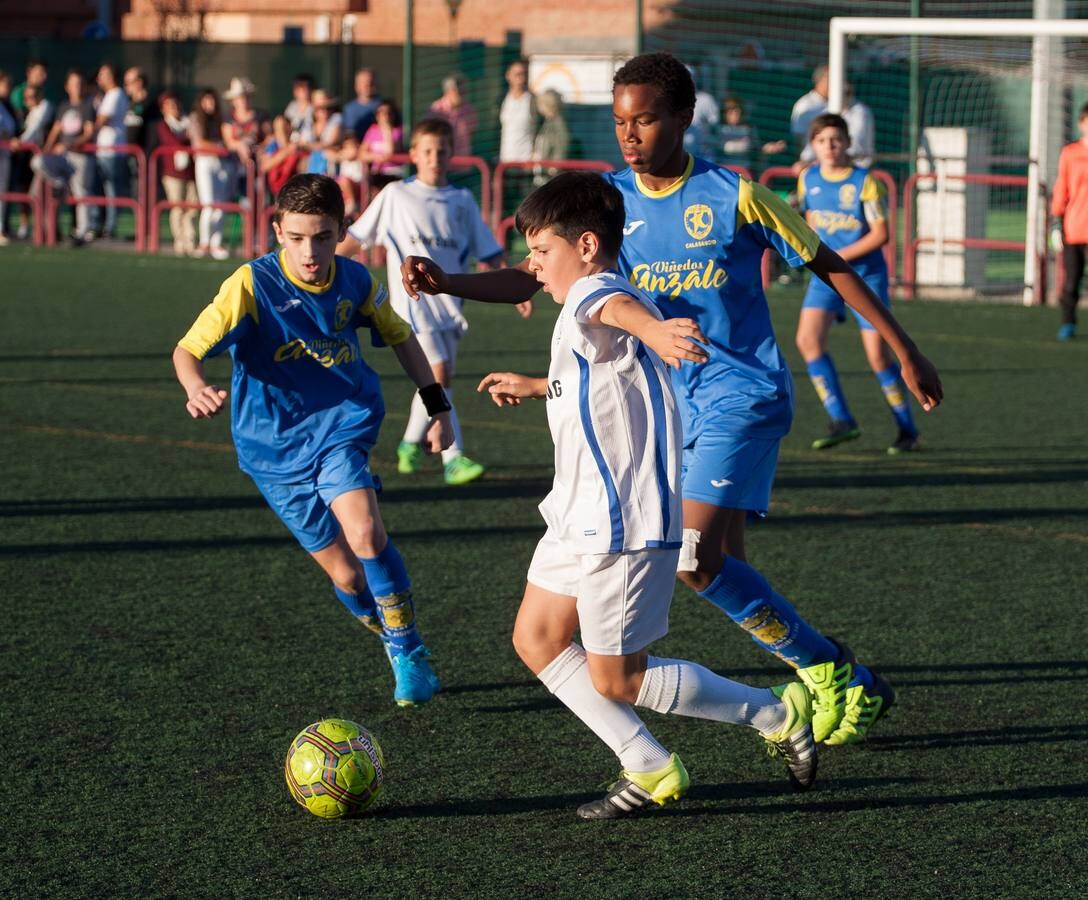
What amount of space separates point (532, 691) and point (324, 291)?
4.49ft

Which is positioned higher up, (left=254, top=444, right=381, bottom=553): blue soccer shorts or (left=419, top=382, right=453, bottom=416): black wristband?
(left=419, top=382, right=453, bottom=416): black wristband

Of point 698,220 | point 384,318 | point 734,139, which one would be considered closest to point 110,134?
point 734,139

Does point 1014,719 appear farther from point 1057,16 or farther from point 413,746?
point 1057,16

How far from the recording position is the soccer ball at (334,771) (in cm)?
422

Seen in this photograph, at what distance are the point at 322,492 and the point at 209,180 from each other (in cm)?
1681

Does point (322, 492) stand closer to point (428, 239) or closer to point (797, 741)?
point (797, 741)

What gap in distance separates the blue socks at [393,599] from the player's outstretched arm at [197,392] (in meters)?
0.74

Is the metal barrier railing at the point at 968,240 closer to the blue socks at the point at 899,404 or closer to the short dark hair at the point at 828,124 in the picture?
the short dark hair at the point at 828,124

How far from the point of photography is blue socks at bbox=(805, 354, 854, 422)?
384 inches

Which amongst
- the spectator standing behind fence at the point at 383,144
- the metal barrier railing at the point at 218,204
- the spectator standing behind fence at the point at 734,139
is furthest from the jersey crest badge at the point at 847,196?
the metal barrier railing at the point at 218,204

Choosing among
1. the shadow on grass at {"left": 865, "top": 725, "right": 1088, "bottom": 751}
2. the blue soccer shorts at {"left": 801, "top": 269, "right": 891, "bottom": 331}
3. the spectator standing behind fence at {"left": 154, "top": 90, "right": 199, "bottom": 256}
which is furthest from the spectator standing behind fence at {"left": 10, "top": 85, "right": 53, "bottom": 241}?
the shadow on grass at {"left": 865, "top": 725, "right": 1088, "bottom": 751}

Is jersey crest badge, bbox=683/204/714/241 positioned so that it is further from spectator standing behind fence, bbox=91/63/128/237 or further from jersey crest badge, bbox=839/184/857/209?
spectator standing behind fence, bbox=91/63/128/237

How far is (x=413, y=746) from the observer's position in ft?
15.9

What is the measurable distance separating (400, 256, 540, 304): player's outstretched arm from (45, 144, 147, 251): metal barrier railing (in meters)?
18.1
